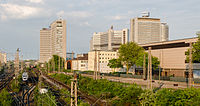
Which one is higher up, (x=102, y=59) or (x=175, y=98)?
(x=102, y=59)

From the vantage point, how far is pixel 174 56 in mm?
73375

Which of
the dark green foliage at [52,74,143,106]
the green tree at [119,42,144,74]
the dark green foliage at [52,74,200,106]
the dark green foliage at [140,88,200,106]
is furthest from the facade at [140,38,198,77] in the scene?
the dark green foliage at [140,88,200,106]

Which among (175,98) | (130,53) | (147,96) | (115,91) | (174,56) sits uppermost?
(130,53)

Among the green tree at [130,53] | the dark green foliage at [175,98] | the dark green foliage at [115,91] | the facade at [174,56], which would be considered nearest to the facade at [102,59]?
the green tree at [130,53]

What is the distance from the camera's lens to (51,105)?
28.2 m

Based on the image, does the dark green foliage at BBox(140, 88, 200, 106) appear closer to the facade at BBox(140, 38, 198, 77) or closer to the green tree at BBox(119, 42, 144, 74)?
the facade at BBox(140, 38, 198, 77)

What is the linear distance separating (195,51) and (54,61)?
4277 inches

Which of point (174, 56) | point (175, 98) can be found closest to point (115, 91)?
point (175, 98)

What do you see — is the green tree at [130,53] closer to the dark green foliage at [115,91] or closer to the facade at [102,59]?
the dark green foliage at [115,91]

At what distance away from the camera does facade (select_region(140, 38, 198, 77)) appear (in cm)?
6988

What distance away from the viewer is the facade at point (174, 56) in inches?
2751

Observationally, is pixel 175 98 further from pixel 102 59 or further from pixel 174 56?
pixel 102 59

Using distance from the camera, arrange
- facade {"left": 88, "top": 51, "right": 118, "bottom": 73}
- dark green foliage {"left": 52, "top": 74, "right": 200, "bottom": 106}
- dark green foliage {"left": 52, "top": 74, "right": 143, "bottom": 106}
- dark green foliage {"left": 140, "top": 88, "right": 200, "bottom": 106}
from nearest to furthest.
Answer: dark green foliage {"left": 140, "top": 88, "right": 200, "bottom": 106} < dark green foliage {"left": 52, "top": 74, "right": 200, "bottom": 106} < dark green foliage {"left": 52, "top": 74, "right": 143, "bottom": 106} < facade {"left": 88, "top": 51, "right": 118, "bottom": 73}

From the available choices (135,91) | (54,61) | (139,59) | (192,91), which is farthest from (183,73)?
(54,61)
